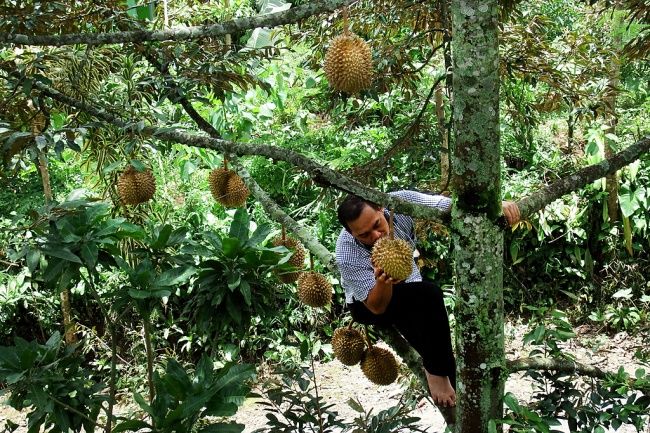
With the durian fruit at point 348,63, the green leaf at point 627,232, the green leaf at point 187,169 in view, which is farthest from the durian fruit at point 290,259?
the green leaf at point 627,232

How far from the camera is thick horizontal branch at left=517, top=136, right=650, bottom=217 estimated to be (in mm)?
1418

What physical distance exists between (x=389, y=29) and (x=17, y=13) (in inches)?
56.5

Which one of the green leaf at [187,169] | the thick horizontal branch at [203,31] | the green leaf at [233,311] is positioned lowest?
the green leaf at [187,169]

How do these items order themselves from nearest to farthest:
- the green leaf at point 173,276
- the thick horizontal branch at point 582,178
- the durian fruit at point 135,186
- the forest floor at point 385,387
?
the thick horizontal branch at point 582,178, the green leaf at point 173,276, the durian fruit at point 135,186, the forest floor at point 385,387

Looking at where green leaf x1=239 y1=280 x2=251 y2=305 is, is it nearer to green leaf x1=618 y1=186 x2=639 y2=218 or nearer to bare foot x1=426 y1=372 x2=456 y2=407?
bare foot x1=426 y1=372 x2=456 y2=407

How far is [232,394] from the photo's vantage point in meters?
1.46

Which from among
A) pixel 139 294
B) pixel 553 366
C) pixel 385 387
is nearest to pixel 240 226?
pixel 139 294

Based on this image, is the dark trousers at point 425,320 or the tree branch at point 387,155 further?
the tree branch at point 387,155

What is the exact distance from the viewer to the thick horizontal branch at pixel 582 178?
4.65 feet

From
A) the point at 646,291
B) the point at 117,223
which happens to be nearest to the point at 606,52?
the point at 646,291

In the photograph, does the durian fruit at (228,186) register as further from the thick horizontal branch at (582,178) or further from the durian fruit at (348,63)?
the thick horizontal branch at (582,178)

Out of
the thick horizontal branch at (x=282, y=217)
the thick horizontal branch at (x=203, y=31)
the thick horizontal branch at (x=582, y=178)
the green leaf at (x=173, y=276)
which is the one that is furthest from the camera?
the thick horizontal branch at (x=282, y=217)

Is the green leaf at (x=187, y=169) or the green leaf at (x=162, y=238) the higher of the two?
the green leaf at (x=162, y=238)

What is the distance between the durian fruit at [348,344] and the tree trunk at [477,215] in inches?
26.8
